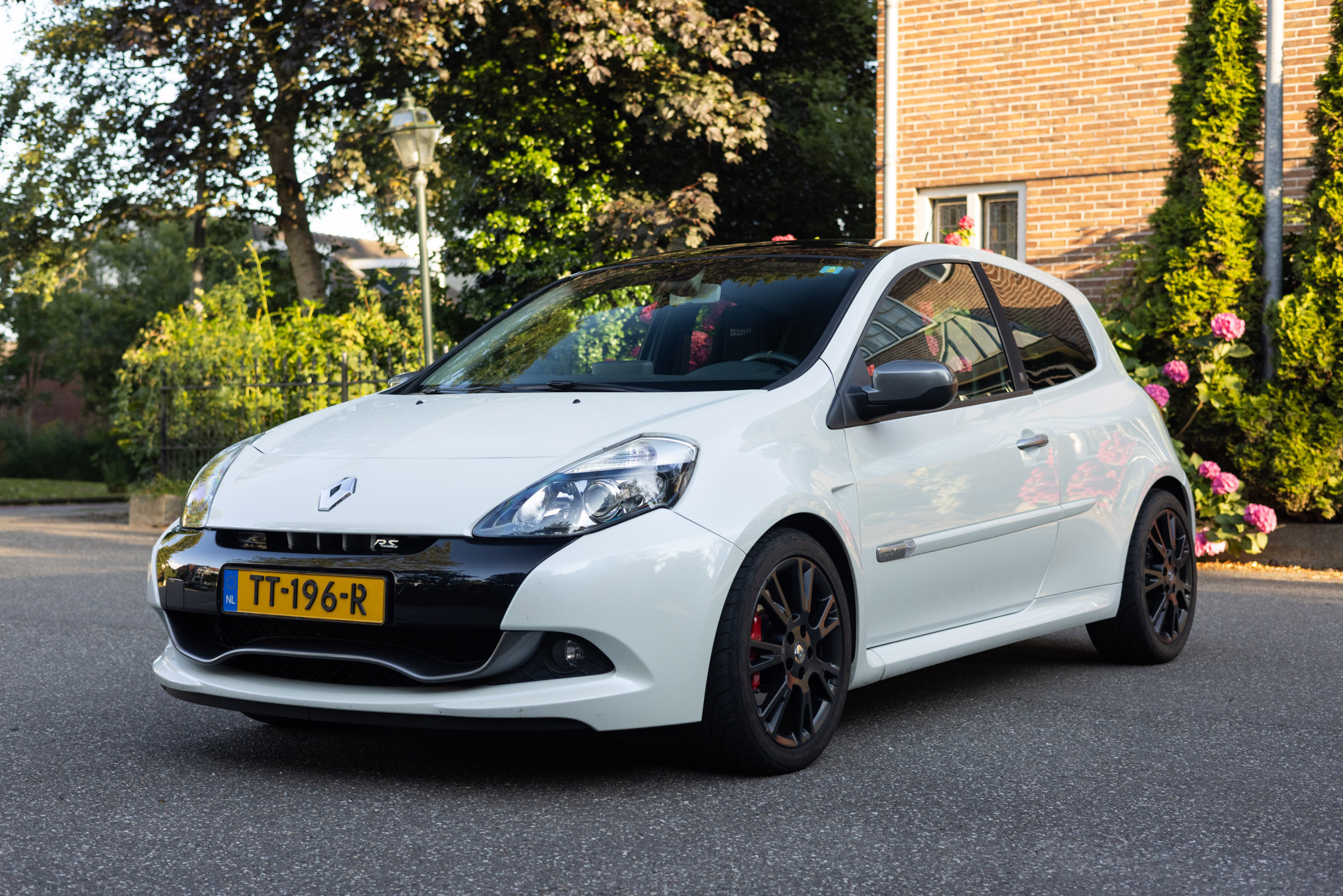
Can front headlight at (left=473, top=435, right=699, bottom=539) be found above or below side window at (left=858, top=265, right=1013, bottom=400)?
below

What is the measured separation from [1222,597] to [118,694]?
576 centimetres

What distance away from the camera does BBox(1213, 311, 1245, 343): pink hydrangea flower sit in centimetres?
894

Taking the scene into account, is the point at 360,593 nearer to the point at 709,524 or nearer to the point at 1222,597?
the point at 709,524

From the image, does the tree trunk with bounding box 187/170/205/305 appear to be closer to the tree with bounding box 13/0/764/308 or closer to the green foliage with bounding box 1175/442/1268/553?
the tree with bounding box 13/0/764/308

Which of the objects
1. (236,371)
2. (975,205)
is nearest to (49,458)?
(236,371)

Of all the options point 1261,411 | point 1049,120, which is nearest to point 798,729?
point 1261,411

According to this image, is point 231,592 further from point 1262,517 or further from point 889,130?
point 889,130

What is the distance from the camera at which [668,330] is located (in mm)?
4617

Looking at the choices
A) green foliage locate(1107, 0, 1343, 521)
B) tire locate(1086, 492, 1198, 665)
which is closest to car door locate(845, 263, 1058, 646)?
tire locate(1086, 492, 1198, 665)

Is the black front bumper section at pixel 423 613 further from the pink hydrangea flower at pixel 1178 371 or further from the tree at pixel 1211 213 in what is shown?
the tree at pixel 1211 213

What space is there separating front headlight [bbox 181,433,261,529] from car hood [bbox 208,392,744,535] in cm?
4

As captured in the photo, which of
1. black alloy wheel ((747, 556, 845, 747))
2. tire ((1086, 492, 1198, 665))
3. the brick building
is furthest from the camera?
the brick building

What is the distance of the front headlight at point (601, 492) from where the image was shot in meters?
3.45

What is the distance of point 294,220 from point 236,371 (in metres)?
7.51
